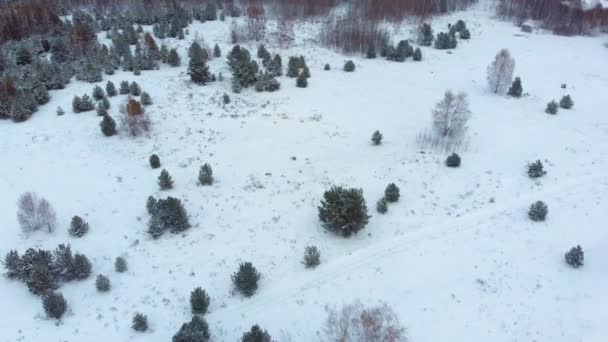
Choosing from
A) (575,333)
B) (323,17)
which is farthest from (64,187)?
(323,17)

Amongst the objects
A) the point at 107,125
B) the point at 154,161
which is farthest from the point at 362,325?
the point at 107,125

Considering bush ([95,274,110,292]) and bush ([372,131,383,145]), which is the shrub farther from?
bush ([95,274,110,292])

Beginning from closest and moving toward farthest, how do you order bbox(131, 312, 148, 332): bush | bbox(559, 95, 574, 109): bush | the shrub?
bbox(131, 312, 148, 332): bush, the shrub, bbox(559, 95, 574, 109): bush

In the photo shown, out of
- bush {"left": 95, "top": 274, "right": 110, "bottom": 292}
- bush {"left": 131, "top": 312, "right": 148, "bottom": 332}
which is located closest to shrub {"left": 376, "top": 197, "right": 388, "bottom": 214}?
bush {"left": 131, "top": 312, "right": 148, "bottom": 332}

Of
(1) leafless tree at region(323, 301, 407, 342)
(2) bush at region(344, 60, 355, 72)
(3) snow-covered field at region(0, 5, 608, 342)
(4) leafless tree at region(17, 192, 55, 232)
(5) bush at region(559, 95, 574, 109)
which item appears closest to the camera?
(1) leafless tree at region(323, 301, 407, 342)

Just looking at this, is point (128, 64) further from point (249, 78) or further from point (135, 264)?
point (135, 264)

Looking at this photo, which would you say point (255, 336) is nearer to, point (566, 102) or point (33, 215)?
point (33, 215)

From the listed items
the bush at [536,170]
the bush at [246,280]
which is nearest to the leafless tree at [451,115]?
the bush at [536,170]
